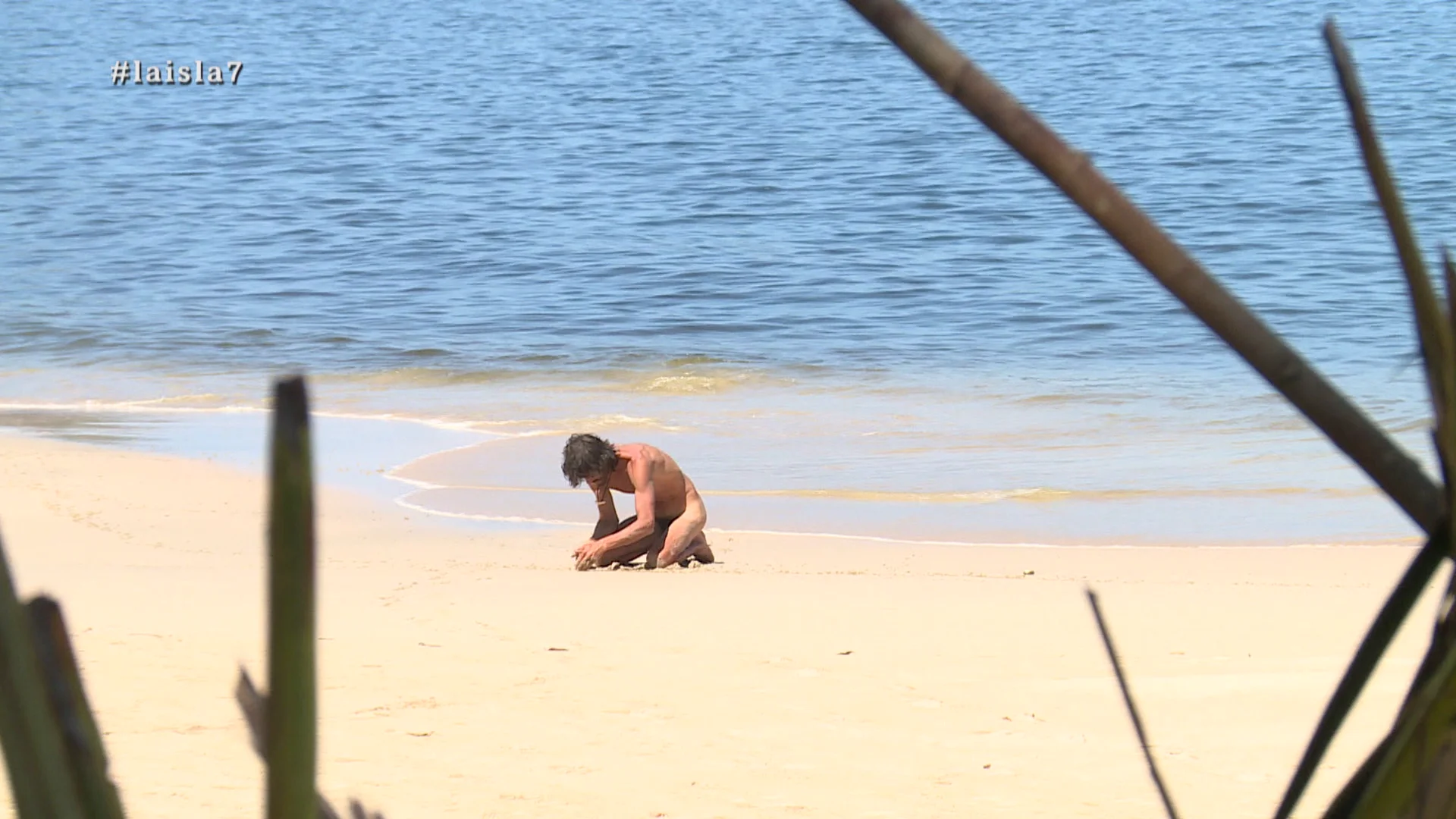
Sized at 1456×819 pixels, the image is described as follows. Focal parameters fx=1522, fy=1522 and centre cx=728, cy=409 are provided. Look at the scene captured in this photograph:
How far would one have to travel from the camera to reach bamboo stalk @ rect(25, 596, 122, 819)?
438mm

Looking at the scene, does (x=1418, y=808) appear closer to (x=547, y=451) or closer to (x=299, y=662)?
(x=299, y=662)

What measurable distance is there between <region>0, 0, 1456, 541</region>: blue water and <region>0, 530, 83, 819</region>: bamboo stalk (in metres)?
6.92

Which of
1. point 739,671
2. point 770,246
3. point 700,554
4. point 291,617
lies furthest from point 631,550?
point 770,246

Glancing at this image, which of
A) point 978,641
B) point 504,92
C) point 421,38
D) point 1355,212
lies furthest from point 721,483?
point 421,38

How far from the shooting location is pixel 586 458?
7078 mm

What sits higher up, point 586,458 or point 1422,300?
point 1422,300

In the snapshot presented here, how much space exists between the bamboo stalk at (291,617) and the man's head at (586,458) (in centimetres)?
662

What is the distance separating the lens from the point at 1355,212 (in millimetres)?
18297

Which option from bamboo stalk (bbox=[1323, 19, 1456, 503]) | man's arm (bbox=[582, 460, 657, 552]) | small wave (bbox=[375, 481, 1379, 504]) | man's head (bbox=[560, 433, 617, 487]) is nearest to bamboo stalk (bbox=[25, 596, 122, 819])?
bamboo stalk (bbox=[1323, 19, 1456, 503])

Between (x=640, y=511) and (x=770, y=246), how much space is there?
11.5 m

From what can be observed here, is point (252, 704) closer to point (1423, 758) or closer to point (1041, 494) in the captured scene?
point (1423, 758)

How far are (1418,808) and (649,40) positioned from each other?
3660 cm

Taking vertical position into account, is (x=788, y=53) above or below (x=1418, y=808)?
below

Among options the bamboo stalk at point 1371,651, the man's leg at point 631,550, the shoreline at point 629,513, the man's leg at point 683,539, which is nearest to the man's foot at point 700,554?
the man's leg at point 683,539
